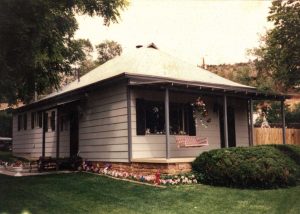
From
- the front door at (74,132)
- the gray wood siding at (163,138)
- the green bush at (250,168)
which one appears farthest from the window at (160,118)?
the front door at (74,132)

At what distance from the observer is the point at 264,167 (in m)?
11.6

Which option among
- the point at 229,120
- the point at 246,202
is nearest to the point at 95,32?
the point at 229,120

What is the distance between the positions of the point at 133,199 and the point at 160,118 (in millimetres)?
6257

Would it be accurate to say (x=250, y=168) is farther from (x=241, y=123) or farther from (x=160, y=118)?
(x=241, y=123)

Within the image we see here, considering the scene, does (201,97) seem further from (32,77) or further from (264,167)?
(32,77)

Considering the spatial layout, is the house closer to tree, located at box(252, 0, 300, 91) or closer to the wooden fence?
tree, located at box(252, 0, 300, 91)

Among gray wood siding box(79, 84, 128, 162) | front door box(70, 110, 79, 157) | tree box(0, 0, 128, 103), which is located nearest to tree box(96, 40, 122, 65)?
front door box(70, 110, 79, 157)

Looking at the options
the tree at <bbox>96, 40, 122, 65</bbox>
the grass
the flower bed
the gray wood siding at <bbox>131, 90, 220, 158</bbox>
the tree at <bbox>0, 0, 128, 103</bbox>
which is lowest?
the grass

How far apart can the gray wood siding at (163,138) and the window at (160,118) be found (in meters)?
0.20

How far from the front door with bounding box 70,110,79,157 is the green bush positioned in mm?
8135

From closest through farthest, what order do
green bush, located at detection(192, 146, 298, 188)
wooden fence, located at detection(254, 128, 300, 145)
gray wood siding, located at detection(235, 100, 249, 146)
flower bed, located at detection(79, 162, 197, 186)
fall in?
green bush, located at detection(192, 146, 298, 188) < flower bed, located at detection(79, 162, 197, 186) < gray wood siding, located at detection(235, 100, 249, 146) < wooden fence, located at detection(254, 128, 300, 145)

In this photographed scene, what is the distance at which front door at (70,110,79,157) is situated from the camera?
19.0 metres

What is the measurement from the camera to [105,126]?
640 inches

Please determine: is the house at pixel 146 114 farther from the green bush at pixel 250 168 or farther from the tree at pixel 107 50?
the tree at pixel 107 50
